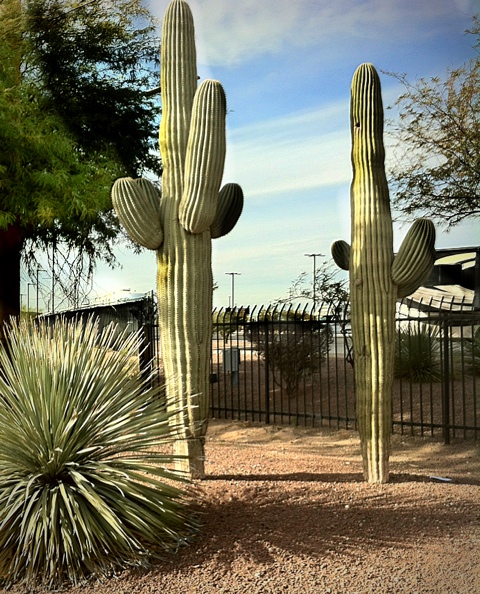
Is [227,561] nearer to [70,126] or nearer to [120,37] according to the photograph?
[70,126]

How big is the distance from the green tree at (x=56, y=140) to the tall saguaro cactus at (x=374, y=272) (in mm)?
5966

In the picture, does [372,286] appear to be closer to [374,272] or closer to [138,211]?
[374,272]

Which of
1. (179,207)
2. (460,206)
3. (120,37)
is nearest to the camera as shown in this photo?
(179,207)

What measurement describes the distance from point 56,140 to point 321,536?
9009mm

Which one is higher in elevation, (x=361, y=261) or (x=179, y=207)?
(x=179, y=207)

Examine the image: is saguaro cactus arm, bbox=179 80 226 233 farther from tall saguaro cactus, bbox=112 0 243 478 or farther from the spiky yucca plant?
the spiky yucca plant

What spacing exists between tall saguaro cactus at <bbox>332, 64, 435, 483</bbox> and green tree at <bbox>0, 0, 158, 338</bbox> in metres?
5.97

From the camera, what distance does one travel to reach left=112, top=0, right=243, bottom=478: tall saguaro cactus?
601 centimetres

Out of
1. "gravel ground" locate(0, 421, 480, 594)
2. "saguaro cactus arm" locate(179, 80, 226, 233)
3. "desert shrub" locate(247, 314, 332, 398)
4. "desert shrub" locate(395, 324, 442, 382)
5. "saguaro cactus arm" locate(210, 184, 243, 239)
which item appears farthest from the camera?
"desert shrub" locate(395, 324, 442, 382)

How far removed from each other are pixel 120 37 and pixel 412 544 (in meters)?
12.4

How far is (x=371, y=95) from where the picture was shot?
645 centimetres

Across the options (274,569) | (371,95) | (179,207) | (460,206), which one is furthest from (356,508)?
(460,206)

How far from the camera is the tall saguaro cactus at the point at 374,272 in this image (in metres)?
6.25

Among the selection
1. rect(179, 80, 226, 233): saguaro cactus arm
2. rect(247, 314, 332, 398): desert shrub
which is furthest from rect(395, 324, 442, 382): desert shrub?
rect(179, 80, 226, 233): saguaro cactus arm
